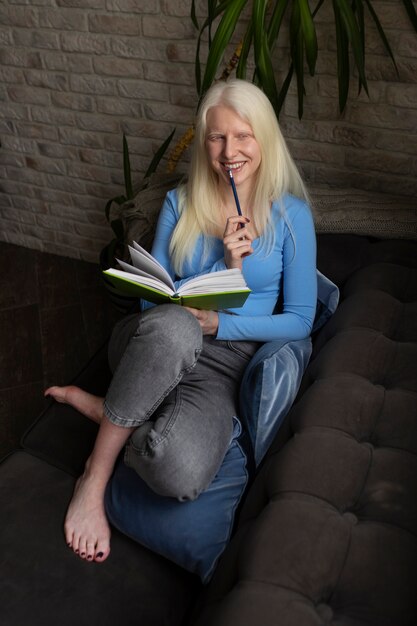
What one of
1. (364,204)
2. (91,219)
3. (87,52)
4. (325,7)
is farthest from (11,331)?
(325,7)

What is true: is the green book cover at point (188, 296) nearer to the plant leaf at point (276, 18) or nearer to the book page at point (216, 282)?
the book page at point (216, 282)

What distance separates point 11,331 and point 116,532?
4.48 ft

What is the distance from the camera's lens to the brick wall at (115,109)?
1785 millimetres

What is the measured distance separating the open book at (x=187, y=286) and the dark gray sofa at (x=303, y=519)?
27 centimetres

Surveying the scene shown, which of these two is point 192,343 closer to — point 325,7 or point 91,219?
point 325,7

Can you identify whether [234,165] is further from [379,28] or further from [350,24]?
[379,28]

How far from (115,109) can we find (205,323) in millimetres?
1189

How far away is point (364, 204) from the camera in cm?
170

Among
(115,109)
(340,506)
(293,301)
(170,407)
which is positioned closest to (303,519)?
(340,506)

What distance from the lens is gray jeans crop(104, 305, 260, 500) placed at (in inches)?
44.3

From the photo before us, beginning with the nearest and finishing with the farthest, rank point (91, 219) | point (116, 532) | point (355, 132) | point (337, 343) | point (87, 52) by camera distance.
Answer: point (116, 532) → point (337, 343) → point (355, 132) → point (87, 52) → point (91, 219)

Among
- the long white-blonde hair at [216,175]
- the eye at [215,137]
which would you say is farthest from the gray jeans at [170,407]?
the eye at [215,137]

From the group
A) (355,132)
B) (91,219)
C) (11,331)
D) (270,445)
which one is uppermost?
(355,132)

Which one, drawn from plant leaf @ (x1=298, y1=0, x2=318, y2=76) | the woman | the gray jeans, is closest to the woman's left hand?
the woman
